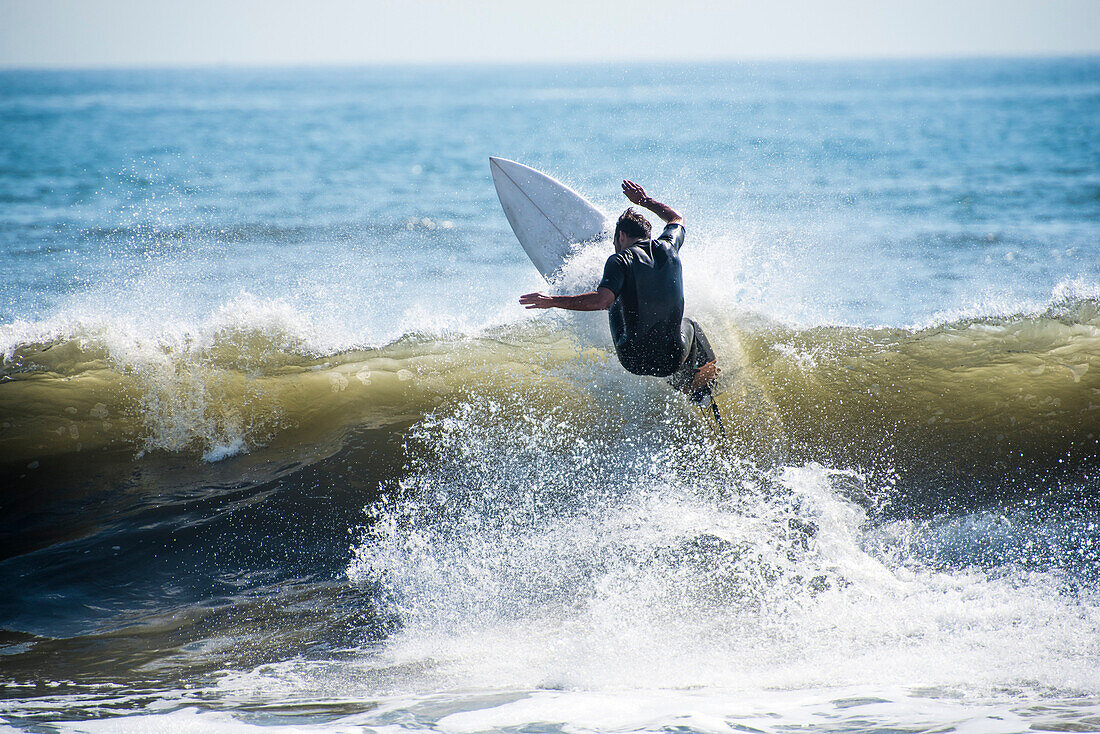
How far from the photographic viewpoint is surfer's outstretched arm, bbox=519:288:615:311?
488cm

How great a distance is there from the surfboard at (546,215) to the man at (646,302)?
1.07 m

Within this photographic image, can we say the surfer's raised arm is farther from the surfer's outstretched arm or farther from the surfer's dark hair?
the surfer's outstretched arm

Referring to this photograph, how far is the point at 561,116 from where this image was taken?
46.7 metres

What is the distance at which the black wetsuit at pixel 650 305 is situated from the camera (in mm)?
5164

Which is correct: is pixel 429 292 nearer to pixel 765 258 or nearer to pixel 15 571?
pixel 765 258

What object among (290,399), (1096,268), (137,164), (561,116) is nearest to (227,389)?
(290,399)

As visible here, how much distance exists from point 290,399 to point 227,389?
19.9 inches

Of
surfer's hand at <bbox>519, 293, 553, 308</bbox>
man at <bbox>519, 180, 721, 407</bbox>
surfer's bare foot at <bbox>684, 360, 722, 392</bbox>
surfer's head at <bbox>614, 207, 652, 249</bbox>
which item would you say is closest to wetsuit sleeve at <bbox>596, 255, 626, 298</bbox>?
man at <bbox>519, 180, 721, 407</bbox>

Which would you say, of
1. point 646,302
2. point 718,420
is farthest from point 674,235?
point 718,420

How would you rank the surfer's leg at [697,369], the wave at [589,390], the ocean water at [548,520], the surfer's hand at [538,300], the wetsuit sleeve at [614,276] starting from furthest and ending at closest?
1. the wave at [589,390]
2. the surfer's leg at [697,369]
3. the wetsuit sleeve at [614,276]
4. the surfer's hand at [538,300]
5. the ocean water at [548,520]

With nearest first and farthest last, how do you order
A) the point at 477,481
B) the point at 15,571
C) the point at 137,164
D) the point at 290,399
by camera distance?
the point at 15,571 < the point at 477,481 < the point at 290,399 < the point at 137,164

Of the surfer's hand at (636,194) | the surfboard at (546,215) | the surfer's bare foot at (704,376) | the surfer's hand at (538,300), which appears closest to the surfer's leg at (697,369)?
the surfer's bare foot at (704,376)

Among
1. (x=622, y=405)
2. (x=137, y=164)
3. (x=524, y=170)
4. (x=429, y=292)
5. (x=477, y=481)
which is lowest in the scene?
(x=477, y=481)

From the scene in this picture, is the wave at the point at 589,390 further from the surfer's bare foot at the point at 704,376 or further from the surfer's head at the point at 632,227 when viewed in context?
the surfer's head at the point at 632,227
